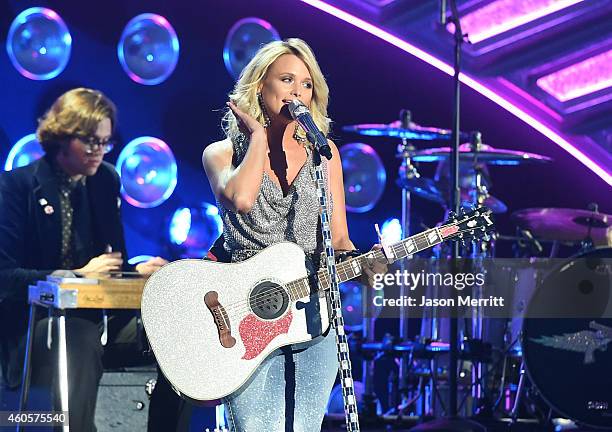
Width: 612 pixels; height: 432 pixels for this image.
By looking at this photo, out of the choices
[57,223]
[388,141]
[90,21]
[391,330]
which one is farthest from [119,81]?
[391,330]

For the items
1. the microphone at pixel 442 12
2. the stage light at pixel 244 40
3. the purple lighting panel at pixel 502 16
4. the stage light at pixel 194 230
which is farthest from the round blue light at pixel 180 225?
the purple lighting panel at pixel 502 16

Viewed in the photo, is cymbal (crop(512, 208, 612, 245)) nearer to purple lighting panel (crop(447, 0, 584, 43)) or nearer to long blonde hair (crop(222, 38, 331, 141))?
purple lighting panel (crop(447, 0, 584, 43))

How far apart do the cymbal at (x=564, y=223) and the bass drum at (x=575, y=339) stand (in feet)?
1.59

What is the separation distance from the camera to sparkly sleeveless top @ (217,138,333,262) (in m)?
3.21

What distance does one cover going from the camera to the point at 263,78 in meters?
3.26

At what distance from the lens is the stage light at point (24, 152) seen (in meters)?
5.61

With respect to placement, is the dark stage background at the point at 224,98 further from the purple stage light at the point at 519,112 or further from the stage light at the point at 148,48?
the stage light at the point at 148,48

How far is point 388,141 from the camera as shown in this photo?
689 cm

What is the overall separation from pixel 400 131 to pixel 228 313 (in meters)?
3.33

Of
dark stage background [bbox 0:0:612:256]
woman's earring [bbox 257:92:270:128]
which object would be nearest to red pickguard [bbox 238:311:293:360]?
woman's earring [bbox 257:92:270:128]

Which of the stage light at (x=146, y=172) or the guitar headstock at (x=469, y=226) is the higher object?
the stage light at (x=146, y=172)

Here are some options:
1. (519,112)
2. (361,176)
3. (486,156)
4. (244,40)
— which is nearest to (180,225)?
(244,40)

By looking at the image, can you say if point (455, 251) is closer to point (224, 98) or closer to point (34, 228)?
point (224, 98)

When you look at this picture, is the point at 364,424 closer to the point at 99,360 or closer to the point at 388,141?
the point at 388,141
